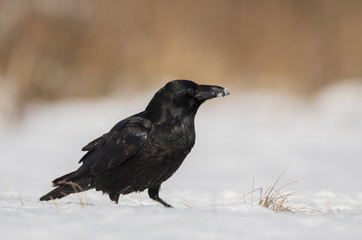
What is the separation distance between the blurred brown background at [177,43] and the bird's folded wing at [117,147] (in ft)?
32.9

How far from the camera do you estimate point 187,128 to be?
3814 millimetres

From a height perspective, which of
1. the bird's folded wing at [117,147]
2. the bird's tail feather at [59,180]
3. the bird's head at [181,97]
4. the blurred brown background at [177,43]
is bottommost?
the bird's tail feather at [59,180]

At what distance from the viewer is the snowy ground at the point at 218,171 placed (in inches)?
97.6

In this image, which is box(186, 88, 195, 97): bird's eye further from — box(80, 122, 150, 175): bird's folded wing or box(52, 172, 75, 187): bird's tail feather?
box(52, 172, 75, 187): bird's tail feather

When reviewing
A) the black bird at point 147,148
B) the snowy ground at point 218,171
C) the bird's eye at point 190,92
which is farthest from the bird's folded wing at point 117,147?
the bird's eye at point 190,92

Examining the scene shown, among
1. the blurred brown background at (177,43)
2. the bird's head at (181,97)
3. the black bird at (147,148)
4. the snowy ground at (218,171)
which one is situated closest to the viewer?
the snowy ground at (218,171)

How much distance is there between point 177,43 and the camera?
1499cm

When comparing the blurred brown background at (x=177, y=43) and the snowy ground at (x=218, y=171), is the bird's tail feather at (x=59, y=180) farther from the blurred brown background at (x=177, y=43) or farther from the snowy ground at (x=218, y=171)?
the blurred brown background at (x=177, y=43)

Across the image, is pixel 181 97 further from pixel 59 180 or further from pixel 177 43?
pixel 177 43

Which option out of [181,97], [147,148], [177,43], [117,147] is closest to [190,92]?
[181,97]

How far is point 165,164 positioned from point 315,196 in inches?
82.9

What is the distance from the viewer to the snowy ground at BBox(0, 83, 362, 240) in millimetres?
2479

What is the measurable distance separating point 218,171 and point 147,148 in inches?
209

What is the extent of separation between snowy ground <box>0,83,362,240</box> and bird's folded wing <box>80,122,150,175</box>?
1.00 ft
